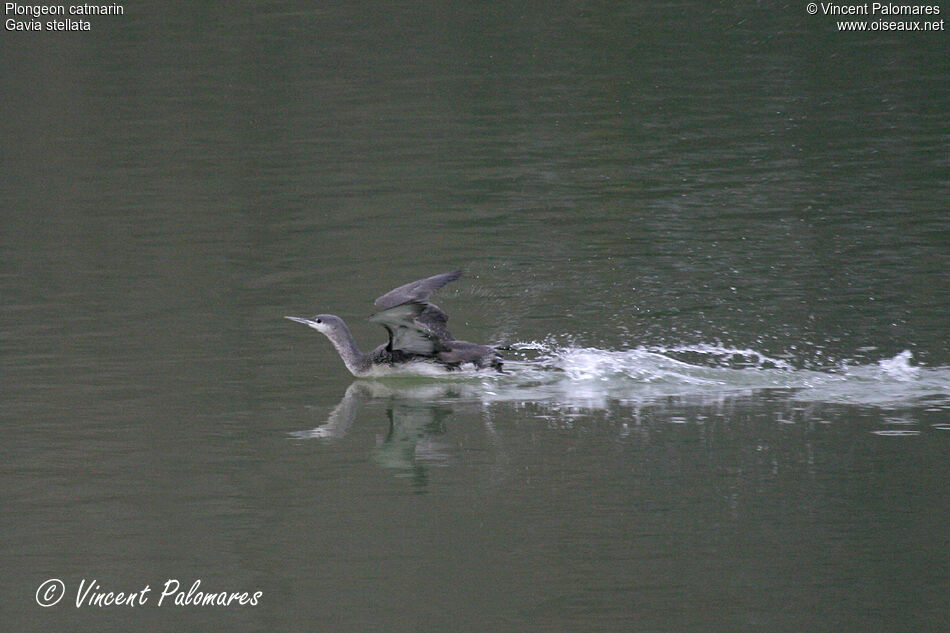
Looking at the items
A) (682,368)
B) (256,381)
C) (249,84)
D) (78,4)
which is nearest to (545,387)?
(682,368)

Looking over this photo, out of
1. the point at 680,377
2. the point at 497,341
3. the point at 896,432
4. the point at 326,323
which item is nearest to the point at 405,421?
the point at 326,323

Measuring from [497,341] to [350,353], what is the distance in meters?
1.10

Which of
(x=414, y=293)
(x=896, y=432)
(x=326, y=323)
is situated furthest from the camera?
(x=326, y=323)

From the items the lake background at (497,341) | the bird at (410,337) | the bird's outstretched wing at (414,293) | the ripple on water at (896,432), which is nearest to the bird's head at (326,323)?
the bird at (410,337)

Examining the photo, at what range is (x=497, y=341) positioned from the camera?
38.8 feet

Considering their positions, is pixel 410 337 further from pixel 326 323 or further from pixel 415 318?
pixel 326 323

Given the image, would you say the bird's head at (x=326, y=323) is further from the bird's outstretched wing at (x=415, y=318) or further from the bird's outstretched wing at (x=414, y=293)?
the bird's outstretched wing at (x=414, y=293)

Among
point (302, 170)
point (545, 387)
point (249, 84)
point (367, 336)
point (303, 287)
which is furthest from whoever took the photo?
point (249, 84)

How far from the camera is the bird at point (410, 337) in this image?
10797 mm

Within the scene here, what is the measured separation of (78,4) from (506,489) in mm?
22326

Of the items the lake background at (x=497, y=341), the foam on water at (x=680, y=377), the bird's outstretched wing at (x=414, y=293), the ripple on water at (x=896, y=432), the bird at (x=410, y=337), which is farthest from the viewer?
the bird at (x=410, y=337)

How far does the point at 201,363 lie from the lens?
11.3 metres

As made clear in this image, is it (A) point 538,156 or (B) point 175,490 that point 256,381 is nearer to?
(B) point 175,490

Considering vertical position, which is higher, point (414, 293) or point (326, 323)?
point (414, 293)
